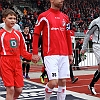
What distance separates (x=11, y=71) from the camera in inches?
193

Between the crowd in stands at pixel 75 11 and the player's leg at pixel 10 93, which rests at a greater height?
the crowd in stands at pixel 75 11

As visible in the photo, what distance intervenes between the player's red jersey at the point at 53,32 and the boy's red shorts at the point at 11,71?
442mm

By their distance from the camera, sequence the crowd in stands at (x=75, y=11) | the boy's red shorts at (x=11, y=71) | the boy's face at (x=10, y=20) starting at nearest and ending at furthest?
the boy's red shorts at (x=11, y=71) → the boy's face at (x=10, y=20) → the crowd in stands at (x=75, y=11)

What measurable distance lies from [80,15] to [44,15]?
31.2 m

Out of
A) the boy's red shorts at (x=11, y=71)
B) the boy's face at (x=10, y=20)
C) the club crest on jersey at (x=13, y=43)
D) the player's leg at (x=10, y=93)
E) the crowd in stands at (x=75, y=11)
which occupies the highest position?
the crowd in stands at (x=75, y=11)

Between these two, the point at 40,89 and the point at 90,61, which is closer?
the point at 40,89

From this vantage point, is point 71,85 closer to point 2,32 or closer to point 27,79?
point 27,79

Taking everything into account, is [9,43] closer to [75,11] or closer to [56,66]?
[56,66]

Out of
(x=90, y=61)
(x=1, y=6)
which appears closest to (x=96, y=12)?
(x=1, y=6)

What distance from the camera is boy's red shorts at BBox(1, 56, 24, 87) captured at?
486 cm

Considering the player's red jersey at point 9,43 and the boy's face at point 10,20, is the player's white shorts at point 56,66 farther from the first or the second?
the boy's face at point 10,20

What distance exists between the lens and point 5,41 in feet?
16.1

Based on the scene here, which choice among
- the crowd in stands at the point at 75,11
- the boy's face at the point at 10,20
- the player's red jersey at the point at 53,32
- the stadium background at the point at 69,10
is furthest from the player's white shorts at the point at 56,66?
the crowd in stands at the point at 75,11

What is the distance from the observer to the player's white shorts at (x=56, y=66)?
5086mm
